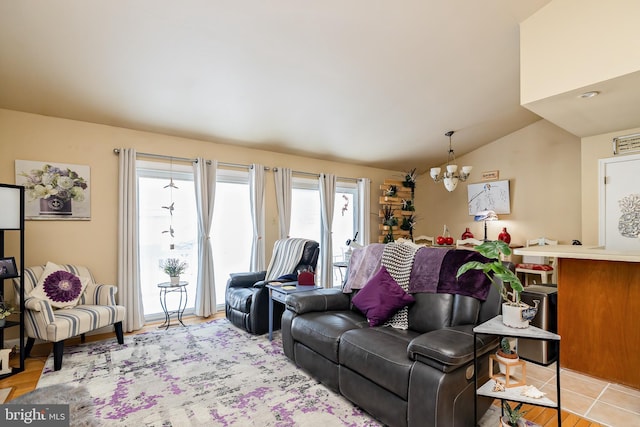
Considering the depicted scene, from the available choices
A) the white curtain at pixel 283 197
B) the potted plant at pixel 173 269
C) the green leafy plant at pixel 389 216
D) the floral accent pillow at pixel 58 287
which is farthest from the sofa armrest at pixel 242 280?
the green leafy plant at pixel 389 216

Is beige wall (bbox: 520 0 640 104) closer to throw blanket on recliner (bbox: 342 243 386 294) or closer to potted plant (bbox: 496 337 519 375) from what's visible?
throw blanket on recliner (bbox: 342 243 386 294)

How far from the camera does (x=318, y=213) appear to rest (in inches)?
235

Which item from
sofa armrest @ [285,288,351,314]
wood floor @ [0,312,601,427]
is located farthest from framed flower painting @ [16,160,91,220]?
sofa armrest @ [285,288,351,314]

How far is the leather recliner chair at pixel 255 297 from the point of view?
3730 mm

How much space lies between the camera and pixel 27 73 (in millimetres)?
2936

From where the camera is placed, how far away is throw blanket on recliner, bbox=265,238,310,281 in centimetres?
412

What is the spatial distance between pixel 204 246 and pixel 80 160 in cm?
177

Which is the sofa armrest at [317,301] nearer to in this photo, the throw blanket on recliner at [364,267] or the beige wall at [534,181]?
the throw blanket on recliner at [364,267]

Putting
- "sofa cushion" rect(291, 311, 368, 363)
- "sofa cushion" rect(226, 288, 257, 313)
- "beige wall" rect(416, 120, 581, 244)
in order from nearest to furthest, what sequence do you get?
"sofa cushion" rect(291, 311, 368, 363), "sofa cushion" rect(226, 288, 257, 313), "beige wall" rect(416, 120, 581, 244)

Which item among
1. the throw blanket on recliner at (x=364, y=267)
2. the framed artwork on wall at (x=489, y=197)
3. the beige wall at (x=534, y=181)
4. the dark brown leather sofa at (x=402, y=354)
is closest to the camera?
the dark brown leather sofa at (x=402, y=354)

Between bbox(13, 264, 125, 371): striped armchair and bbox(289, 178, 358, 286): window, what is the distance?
2.85 m

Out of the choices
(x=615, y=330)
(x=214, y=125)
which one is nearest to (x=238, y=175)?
(x=214, y=125)

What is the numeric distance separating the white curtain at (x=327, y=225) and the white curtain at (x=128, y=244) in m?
2.98

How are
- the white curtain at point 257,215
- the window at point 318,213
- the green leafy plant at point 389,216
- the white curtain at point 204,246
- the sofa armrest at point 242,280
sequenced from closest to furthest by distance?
the sofa armrest at point 242,280 < the white curtain at point 204,246 < the white curtain at point 257,215 < the window at point 318,213 < the green leafy plant at point 389,216
